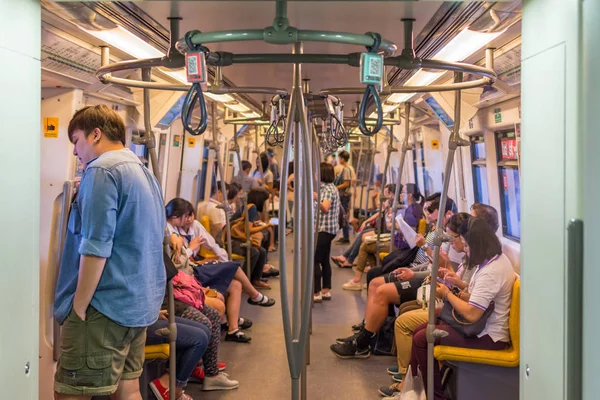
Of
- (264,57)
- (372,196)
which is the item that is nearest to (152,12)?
(264,57)

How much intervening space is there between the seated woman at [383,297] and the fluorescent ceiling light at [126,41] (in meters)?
2.68

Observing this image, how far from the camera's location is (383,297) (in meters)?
5.11

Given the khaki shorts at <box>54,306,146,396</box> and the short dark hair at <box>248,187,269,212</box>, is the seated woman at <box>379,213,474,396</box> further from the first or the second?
the short dark hair at <box>248,187,269,212</box>

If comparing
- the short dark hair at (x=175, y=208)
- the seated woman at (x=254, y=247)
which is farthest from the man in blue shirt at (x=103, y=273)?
the seated woman at (x=254, y=247)

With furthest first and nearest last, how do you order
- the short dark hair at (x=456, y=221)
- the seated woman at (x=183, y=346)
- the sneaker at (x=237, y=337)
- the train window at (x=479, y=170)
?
1. the train window at (x=479, y=170)
2. the sneaker at (x=237, y=337)
3. the short dark hair at (x=456, y=221)
4. the seated woman at (x=183, y=346)

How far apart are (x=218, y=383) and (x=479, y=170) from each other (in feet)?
11.0

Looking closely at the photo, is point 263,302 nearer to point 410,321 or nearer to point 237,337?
point 237,337

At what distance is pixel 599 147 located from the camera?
158 cm

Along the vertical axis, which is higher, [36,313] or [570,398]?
[36,313]

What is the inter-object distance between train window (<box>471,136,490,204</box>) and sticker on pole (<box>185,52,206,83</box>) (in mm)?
4456

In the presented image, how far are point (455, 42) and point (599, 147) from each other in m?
1.84

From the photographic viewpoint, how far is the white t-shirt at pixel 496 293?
354 cm

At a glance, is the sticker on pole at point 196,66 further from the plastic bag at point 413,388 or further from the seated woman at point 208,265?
the seated woman at point 208,265

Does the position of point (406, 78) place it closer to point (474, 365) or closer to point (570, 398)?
point (474, 365)
